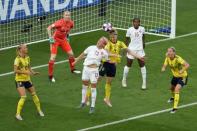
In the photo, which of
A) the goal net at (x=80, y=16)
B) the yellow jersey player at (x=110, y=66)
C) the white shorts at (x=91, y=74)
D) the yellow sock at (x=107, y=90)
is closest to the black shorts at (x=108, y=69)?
the yellow jersey player at (x=110, y=66)

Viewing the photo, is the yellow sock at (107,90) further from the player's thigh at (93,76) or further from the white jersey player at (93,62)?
the player's thigh at (93,76)

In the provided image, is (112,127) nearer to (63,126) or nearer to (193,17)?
(63,126)

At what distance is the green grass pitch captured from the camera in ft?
73.6

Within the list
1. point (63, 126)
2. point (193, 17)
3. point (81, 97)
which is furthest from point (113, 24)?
point (63, 126)

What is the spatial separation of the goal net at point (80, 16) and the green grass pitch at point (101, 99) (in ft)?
3.74

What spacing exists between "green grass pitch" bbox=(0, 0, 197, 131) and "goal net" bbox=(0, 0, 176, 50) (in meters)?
1.14

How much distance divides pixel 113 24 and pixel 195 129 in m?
13.8

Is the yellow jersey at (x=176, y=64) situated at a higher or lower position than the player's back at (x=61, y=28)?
lower

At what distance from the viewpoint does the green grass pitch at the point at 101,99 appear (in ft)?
73.6

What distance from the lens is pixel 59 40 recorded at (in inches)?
1100

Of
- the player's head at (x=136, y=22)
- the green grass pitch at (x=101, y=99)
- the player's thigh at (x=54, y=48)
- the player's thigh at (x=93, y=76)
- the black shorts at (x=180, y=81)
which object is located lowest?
the green grass pitch at (x=101, y=99)

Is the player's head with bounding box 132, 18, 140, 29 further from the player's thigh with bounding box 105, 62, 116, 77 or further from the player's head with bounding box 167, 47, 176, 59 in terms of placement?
the player's head with bounding box 167, 47, 176, 59

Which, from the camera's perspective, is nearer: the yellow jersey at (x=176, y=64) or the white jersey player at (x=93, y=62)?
the white jersey player at (x=93, y=62)

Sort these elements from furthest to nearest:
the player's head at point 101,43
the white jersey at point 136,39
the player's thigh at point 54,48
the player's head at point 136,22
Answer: the player's thigh at point 54,48
the white jersey at point 136,39
the player's head at point 136,22
the player's head at point 101,43
